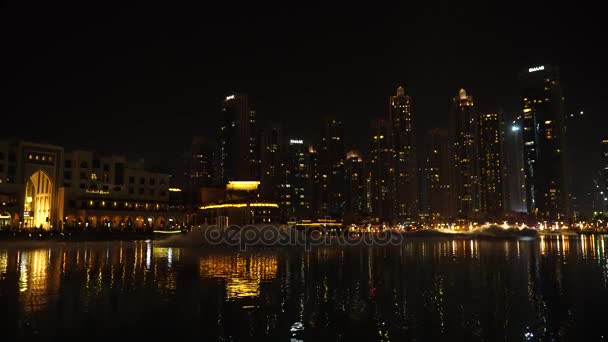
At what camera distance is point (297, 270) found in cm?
3591

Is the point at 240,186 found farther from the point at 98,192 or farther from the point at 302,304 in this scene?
the point at 302,304

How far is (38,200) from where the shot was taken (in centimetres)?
10725

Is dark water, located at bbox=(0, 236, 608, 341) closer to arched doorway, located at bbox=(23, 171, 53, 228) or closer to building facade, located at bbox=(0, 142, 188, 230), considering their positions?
building facade, located at bbox=(0, 142, 188, 230)

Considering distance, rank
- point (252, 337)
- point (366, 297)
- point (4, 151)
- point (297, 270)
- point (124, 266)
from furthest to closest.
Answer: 1. point (4, 151)
2. point (124, 266)
3. point (297, 270)
4. point (366, 297)
5. point (252, 337)

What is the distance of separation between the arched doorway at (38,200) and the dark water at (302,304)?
77059 millimetres

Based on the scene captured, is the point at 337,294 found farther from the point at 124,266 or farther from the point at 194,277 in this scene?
the point at 124,266

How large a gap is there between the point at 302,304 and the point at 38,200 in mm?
102483

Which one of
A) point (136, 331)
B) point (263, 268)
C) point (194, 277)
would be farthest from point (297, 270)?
point (136, 331)

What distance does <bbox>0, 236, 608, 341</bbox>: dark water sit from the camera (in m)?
16.3

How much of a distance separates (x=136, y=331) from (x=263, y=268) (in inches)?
826

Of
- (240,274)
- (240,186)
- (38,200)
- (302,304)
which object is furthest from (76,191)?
(302,304)

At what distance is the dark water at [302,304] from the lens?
16281 millimetres

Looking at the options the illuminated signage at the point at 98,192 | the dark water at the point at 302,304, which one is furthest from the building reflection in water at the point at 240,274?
the illuminated signage at the point at 98,192

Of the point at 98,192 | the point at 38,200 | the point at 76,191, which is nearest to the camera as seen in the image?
the point at 38,200
